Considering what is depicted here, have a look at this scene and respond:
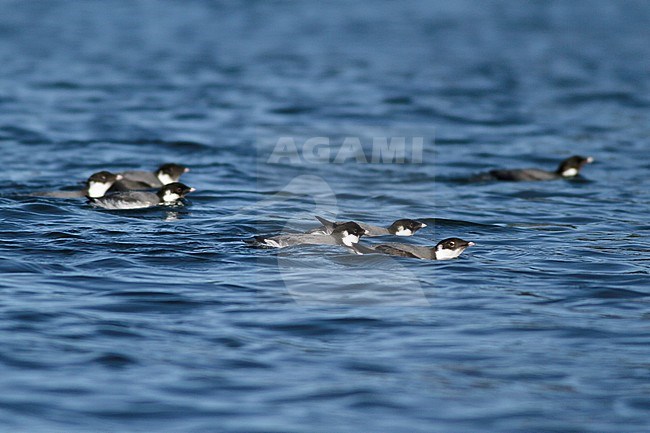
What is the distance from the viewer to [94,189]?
15758 millimetres

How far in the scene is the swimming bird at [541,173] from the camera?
18.5 m

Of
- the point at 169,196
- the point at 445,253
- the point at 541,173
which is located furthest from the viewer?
the point at 541,173

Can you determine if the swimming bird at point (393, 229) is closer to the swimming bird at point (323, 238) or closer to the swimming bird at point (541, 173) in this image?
the swimming bird at point (323, 238)

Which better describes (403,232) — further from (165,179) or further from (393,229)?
(165,179)

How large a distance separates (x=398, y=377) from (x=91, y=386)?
237cm

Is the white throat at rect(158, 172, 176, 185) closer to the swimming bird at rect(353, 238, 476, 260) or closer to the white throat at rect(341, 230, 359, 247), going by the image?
the white throat at rect(341, 230, 359, 247)

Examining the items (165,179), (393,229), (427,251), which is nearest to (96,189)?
(165,179)

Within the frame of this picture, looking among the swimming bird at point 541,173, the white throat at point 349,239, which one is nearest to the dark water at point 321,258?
the white throat at point 349,239

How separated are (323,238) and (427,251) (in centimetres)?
124

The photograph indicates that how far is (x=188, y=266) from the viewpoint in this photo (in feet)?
39.4

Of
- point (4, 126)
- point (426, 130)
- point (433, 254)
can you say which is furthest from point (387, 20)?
point (433, 254)

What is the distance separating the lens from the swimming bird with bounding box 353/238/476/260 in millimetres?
12500

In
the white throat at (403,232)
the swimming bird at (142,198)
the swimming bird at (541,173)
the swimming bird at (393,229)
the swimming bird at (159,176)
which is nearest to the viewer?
the swimming bird at (393,229)

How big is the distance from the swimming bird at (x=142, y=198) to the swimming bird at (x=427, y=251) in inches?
150
